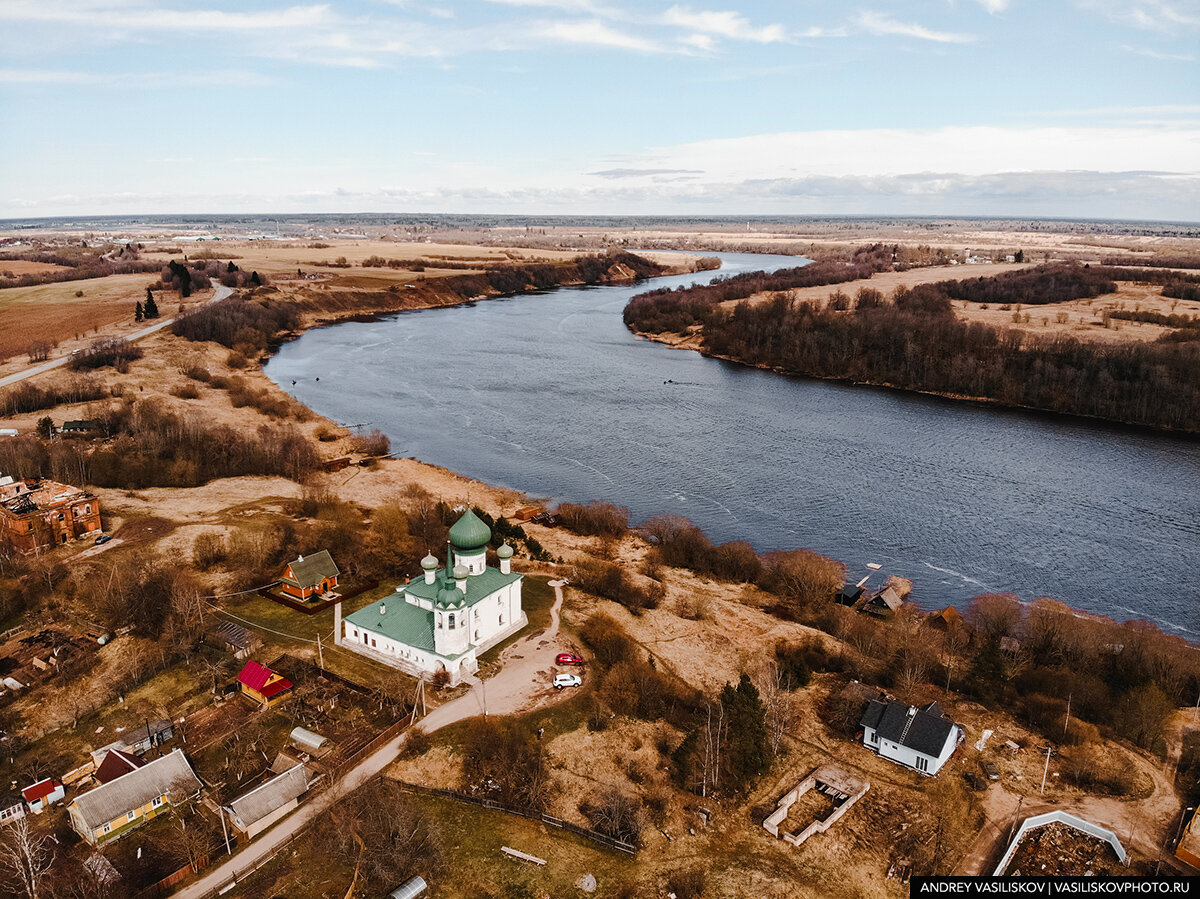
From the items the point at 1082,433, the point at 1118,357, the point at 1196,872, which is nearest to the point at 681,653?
the point at 1196,872

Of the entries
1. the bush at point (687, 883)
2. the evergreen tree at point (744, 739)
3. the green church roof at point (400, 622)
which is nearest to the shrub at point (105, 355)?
the green church roof at point (400, 622)

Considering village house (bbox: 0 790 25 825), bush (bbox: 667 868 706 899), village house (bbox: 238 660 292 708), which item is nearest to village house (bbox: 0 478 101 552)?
village house (bbox: 238 660 292 708)

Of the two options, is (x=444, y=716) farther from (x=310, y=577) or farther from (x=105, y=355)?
(x=105, y=355)

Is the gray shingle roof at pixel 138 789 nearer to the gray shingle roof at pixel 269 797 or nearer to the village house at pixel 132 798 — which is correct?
the village house at pixel 132 798

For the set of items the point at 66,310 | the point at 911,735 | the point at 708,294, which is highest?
the point at 708,294

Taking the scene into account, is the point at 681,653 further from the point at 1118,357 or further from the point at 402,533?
the point at 1118,357

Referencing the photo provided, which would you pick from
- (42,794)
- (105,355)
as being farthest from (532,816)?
(105,355)

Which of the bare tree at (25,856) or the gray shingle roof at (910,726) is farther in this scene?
the gray shingle roof at (910,726)
